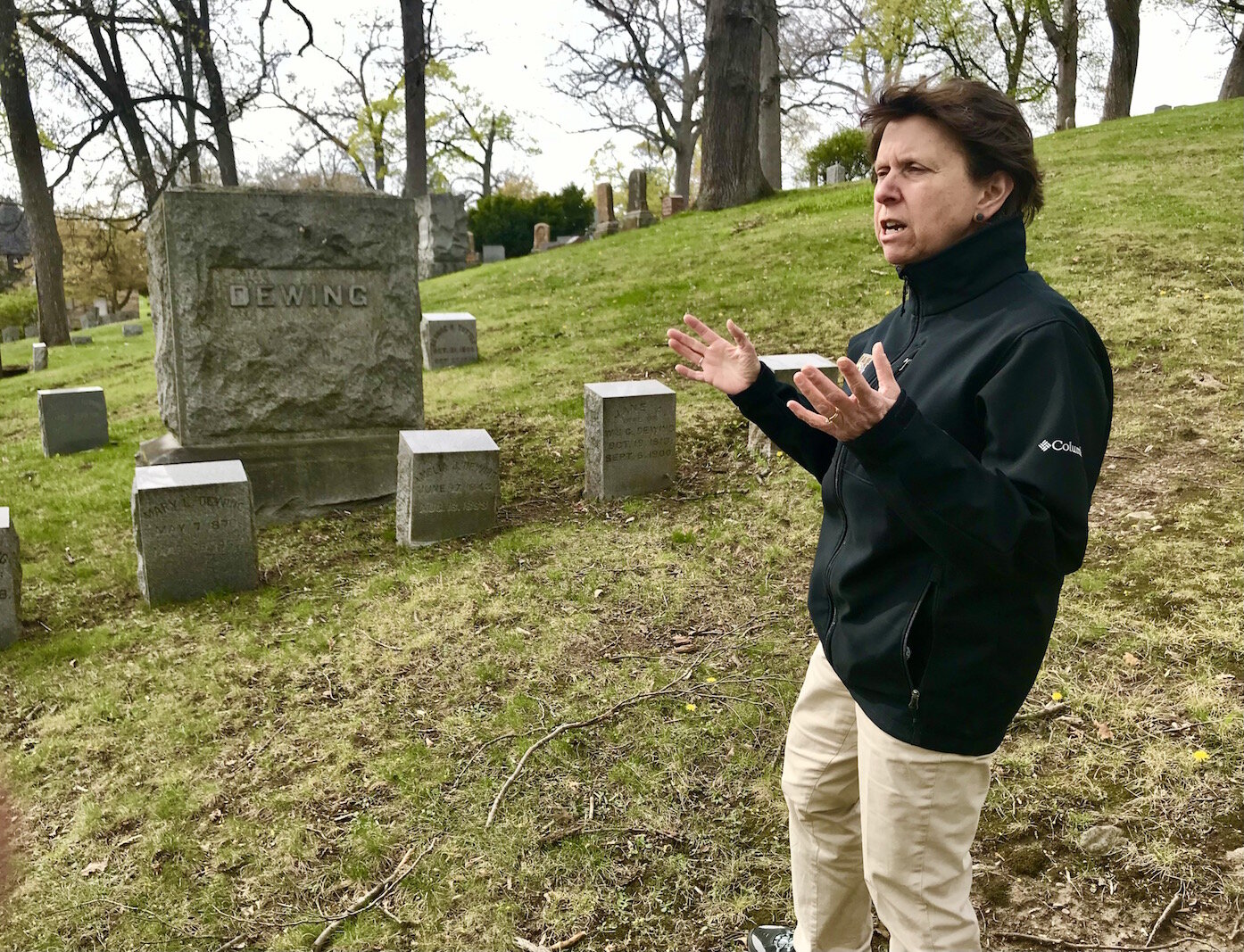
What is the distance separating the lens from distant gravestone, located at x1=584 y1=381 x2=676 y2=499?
21.5 ft

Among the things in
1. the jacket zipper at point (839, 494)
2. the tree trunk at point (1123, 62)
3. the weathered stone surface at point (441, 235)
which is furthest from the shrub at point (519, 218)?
the jacket zipper at point (839, 494)

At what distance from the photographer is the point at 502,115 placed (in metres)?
41.8

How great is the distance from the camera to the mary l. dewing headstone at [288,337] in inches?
257

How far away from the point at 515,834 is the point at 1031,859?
5.90 feet

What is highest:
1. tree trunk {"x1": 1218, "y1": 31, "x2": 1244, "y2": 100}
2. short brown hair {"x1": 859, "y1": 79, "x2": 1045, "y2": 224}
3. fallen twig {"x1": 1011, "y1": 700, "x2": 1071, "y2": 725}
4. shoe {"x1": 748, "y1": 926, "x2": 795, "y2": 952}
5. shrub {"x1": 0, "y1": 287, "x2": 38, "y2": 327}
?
tree trunk {"x1": 1218, "y1": 31, "x2": 1244, "y2": 100}

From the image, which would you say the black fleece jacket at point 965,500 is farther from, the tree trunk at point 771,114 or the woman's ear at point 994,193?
the tree trunk at point 771,114

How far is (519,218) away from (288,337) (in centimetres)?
2390

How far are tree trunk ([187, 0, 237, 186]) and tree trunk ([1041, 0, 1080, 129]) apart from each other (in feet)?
71.0

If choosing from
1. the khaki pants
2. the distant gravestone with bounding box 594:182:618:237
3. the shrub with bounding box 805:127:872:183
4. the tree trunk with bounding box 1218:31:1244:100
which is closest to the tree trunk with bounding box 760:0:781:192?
the shrub with bounding box 805:127:872:183

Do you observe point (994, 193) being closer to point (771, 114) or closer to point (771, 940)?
point (771, 940)

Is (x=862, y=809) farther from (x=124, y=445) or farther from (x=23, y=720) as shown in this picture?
(x=124, y=445)

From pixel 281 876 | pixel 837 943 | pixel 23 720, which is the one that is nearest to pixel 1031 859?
pixel 837 943

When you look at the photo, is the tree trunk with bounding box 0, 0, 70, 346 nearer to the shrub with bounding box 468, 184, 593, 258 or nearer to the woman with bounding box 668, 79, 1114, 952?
the shrub with bounding box 468, 184, 593, 258

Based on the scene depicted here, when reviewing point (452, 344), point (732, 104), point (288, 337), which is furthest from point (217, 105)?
point (288, 337)
